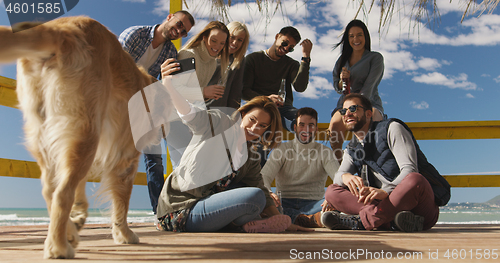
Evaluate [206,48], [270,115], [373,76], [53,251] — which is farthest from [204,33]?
[53,251]

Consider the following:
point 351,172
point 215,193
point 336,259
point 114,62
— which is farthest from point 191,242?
point 351,172

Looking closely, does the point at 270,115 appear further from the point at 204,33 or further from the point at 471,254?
the point at 471,254

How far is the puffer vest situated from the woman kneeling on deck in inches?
25.1

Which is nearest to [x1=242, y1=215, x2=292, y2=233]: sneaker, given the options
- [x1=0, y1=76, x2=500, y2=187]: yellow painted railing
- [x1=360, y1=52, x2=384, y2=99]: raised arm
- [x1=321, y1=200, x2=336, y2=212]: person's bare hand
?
[x1=321, y1=200, x2=336, y2=212]: person's bare hand

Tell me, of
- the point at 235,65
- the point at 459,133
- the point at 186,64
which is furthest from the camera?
the point at 459,133

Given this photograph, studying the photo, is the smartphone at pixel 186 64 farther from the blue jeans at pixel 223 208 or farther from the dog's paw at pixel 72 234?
the dog's paw at pixel 72 234

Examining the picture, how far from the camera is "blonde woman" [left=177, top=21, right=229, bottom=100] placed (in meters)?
2.34

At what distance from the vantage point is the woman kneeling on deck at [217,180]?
1721 mm

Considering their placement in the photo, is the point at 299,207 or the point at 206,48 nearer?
the point at 206,48

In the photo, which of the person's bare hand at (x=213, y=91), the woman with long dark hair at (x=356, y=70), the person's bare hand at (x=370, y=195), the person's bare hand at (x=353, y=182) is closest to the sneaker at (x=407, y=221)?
the person's bare hand at (x=370, y=195)

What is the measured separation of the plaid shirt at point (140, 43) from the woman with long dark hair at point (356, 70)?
1459 mm

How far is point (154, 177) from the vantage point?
2508 millimetres

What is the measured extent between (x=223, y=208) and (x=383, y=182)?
1.04 meters

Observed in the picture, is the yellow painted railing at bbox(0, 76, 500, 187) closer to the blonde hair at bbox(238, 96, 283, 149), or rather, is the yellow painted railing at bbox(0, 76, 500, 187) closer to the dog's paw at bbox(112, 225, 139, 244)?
the blonde hair at bbox(238, 96, 283, 149)
